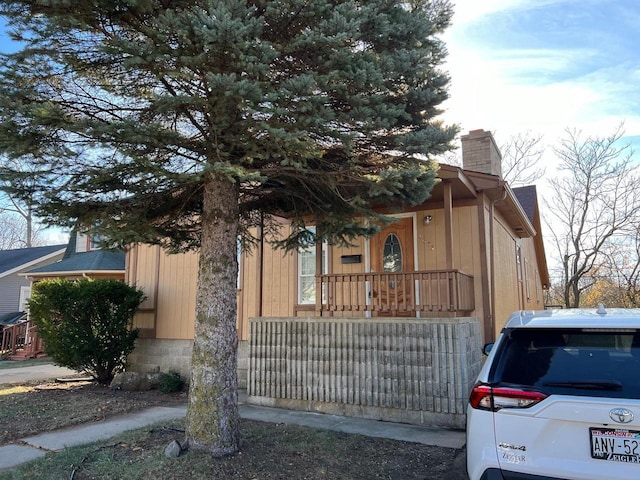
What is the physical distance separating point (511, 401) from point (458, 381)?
3.69 meters

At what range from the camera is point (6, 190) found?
4.27 m

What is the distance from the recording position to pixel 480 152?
1019cm

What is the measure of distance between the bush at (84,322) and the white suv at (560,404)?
8641mm

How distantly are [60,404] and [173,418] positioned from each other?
255cm

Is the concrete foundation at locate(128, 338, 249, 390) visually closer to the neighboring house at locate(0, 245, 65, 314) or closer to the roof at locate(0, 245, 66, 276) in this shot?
the neighboring house at locate(0, 245, 65, 314)

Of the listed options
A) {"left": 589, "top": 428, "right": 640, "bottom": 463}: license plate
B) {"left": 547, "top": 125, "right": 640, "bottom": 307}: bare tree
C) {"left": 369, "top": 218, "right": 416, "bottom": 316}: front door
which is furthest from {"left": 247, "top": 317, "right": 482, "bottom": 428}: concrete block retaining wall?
{"left": 547, "top": 125, "right": 640, "bottom": 307}: bare tree

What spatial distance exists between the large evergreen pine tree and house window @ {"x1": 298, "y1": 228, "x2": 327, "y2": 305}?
3985 mm

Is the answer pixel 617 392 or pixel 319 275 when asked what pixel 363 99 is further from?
pixel 319 275

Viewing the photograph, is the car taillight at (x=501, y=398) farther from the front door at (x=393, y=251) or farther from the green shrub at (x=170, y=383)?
the green shrub at (x=170, y=383)

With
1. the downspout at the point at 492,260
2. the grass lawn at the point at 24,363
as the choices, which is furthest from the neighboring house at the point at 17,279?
the downspout at the point at 492,260

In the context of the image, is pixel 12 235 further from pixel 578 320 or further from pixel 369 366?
pixel 578 320

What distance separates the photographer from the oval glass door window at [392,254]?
895 centimetres

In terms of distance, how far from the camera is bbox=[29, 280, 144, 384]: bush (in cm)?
920

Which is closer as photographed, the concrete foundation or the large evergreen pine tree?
the large evergreen pine tree
